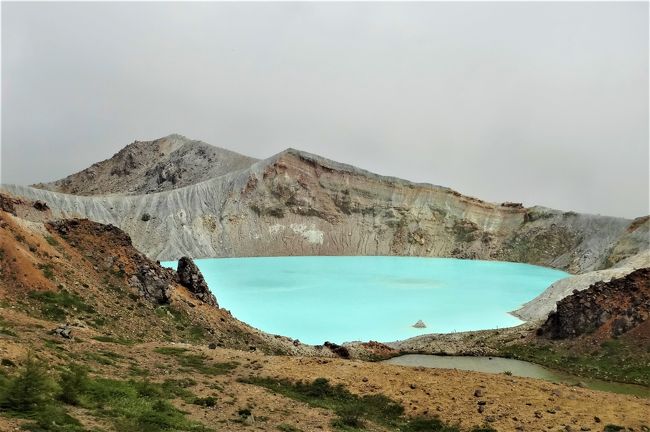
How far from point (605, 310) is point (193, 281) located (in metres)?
24.8

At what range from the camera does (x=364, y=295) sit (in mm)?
53438

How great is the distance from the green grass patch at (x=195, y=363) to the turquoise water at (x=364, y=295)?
1567 cm

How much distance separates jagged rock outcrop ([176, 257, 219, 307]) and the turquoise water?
303 inches

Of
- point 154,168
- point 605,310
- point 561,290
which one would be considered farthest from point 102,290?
point 154,168

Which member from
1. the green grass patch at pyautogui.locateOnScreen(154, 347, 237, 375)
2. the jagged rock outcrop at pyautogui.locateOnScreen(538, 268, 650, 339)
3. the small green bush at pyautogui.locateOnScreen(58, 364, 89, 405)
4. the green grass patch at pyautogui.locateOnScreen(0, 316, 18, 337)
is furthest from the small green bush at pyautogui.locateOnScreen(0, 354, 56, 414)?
the jagged rock outcrop at pyautogui.locateOnScreen(538, 268, 650, 339)

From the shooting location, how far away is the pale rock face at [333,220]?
9254 cm

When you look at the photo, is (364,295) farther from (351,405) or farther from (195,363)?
(351,405)

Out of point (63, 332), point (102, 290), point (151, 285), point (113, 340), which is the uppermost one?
point (151, 285)

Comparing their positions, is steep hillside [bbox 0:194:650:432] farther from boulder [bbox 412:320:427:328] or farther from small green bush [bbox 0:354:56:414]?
boulder [bbox 412:320:427:328]

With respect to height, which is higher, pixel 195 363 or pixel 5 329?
pixel 5 329

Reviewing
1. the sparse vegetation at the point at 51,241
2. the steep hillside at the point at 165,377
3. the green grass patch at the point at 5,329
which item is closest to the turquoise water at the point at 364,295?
the steep hillside at the point at 165,377

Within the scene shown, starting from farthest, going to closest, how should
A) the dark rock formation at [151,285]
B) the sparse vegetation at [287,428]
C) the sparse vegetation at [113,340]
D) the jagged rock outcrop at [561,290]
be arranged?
1. the jagged rock outcrop at [561,290]
2. the dark rock formation at [151,285]
3. the sparse vegetation at [113,340]
4. the sparse vegetation at [287,428]

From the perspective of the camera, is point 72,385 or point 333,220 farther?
point 333,220

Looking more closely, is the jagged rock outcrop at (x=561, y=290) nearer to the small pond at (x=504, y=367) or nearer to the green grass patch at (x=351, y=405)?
the small pond at (x=504, y=367)
